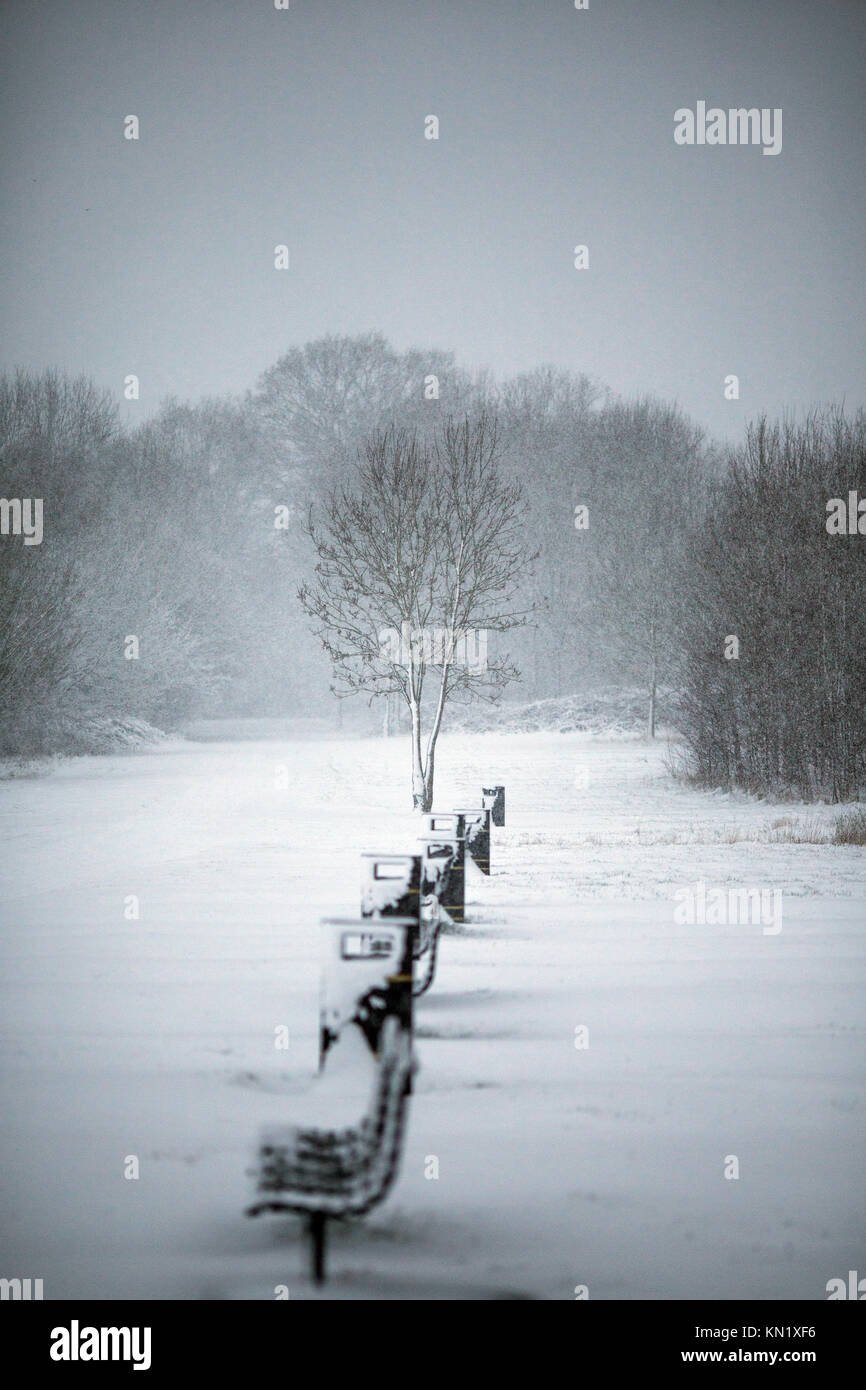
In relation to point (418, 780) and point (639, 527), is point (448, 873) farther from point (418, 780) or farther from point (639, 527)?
point (639, 527)

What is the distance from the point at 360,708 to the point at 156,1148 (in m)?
36.8

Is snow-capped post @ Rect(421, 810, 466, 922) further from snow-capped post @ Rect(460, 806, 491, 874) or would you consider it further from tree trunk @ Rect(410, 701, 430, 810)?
tree trunk @ Rect(410, 701, 430, 810)

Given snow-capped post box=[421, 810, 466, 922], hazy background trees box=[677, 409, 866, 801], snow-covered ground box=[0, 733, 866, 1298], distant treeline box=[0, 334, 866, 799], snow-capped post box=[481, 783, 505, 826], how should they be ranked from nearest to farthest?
snow-covered ground box=[0, 733, 866, 1298] → snow-capped post box=[421, 810, 466, 922] → snow-capped post box=[481, 783, 505, 826] → hazy background trees box=[677, 409, 866, 801] → distant treeline box=[0, 334, 866, 799]

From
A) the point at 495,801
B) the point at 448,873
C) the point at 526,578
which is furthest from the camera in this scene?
the point at 526,578

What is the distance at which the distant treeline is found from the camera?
16.6 metres

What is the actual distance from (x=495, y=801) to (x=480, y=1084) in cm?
767

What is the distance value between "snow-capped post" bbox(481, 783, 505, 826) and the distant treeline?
6.07m

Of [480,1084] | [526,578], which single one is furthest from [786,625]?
[526,578]

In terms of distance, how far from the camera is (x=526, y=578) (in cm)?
3753

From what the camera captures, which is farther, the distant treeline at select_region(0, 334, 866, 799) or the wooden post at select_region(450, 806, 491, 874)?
the distant treeline at select_region(0, 334, 866, 799)

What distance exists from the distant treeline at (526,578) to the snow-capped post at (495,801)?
6.07 m

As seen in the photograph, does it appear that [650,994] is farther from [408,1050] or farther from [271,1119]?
[408,1050]

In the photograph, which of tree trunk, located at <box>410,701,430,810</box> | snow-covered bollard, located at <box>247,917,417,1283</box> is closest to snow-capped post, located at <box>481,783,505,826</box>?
tree trunk, located at <box>410,701,430,810</box>

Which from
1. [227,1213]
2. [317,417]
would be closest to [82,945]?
[227,1213]
